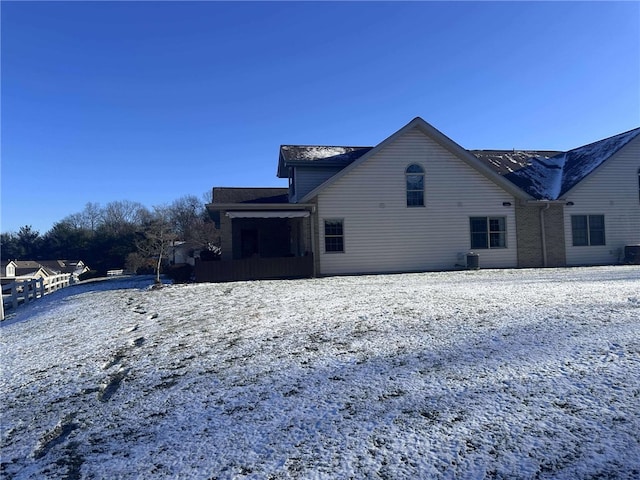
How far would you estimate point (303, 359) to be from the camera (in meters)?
5.11

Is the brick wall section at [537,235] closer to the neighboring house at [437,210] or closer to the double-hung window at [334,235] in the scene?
the neighboring house at [437,210]

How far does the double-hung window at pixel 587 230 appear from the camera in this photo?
57.5 ft

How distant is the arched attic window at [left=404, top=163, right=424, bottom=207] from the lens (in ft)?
53.6

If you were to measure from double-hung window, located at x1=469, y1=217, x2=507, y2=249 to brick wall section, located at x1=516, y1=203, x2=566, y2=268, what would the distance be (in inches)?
28.3

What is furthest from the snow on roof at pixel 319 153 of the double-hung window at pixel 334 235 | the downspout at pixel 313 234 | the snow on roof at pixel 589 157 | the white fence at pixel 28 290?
the white fence at pixel 28 290

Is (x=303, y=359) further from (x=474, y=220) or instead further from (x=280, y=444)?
(x=474, y=220)

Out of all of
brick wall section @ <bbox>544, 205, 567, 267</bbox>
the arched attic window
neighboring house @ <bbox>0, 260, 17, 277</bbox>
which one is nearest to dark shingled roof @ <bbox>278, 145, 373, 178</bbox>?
the arched attic window

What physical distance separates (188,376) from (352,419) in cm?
229

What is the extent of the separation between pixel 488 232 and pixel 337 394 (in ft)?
49.0

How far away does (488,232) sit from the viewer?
16922 mm

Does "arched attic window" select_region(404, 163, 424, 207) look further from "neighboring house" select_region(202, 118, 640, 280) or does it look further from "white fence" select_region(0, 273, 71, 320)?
"white fence" select_region(0, 273, 71, 320)

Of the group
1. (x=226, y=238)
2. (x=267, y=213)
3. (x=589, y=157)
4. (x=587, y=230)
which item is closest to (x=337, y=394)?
(x=267, y=213)

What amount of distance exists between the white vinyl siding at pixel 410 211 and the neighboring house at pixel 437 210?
43 mm

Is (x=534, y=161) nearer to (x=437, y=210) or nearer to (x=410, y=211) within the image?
(x=437, y=210)
